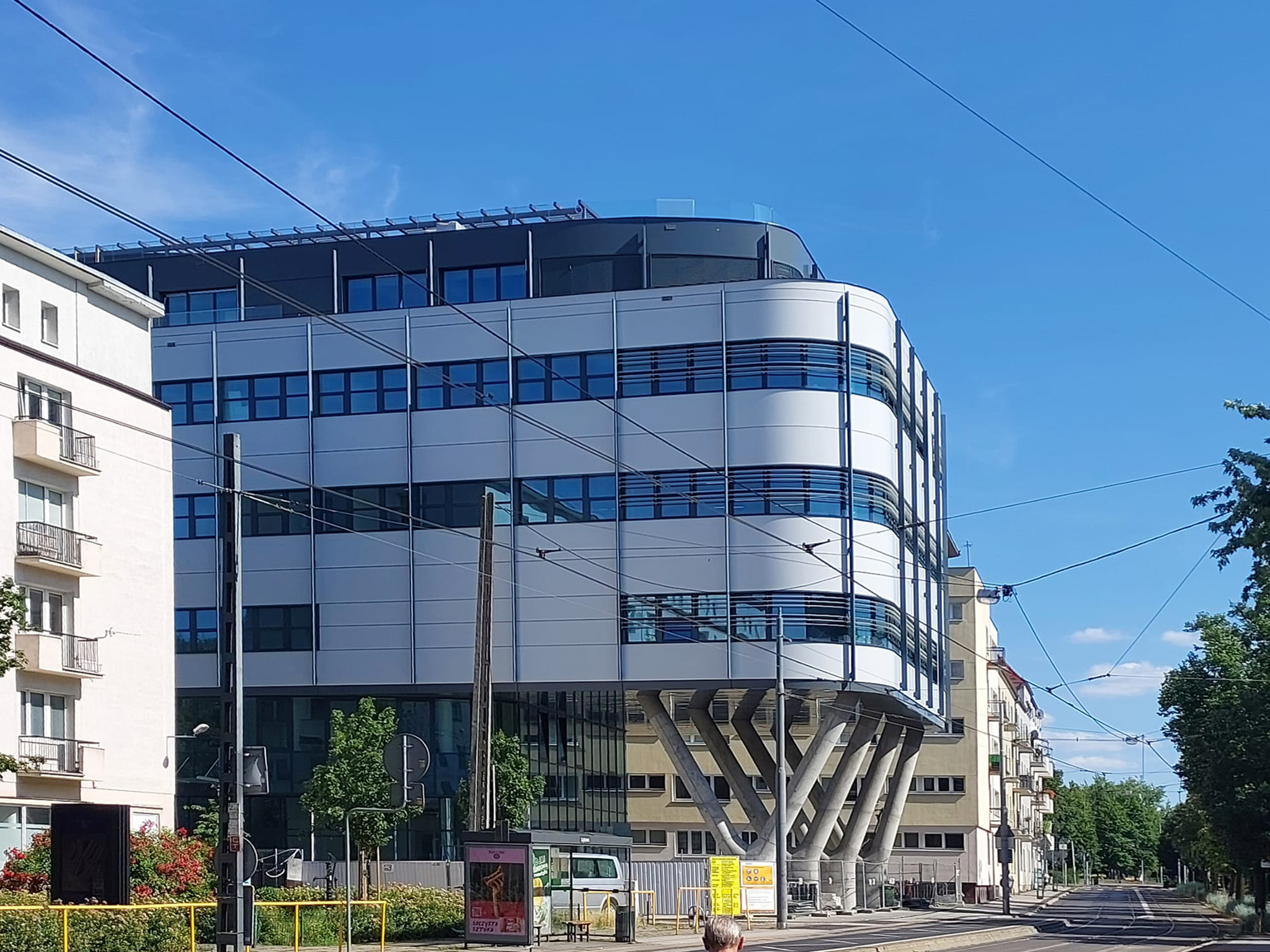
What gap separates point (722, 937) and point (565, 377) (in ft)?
169

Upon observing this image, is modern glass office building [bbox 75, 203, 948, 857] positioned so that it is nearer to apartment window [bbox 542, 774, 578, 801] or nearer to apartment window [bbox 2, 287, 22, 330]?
apartment window [bbox 542, 774, 578, 801]

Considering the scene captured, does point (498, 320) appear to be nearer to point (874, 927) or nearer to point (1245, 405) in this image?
point (874, 927)

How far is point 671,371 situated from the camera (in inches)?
2299

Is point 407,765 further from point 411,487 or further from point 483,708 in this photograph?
point 411,487

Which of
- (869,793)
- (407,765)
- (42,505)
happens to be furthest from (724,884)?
(407,765)

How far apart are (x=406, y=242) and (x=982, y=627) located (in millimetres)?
65334

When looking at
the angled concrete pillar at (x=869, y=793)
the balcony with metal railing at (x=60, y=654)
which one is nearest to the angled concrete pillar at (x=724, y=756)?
the angled concrete pillar at (x=869, y=793)

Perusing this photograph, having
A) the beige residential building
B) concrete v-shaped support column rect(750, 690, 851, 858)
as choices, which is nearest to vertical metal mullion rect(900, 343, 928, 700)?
concrete v-shaped support column rect(750, 690, 851, 858)

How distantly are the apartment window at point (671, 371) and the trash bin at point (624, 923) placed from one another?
22602 mm

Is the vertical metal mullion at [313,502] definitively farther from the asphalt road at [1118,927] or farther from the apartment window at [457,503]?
the asphalt road at [1118,927]

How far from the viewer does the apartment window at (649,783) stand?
328 ft

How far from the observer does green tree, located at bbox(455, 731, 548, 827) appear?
179 ft

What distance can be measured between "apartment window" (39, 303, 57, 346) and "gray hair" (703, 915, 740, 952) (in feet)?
135

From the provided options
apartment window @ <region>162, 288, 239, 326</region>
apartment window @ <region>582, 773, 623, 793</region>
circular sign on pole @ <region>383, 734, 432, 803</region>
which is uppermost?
apartment window @ <region>162, 288, 239, 326</region>
